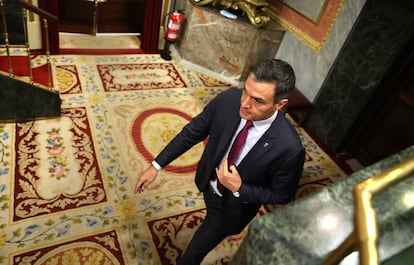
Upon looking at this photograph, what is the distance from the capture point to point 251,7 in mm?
4773

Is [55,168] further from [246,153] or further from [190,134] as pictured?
[246,153]

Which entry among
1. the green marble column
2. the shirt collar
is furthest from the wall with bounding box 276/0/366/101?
the green marble column

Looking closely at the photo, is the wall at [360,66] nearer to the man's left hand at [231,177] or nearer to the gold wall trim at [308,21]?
the gold wall trim at [308,21]

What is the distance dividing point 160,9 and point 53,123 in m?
2.42

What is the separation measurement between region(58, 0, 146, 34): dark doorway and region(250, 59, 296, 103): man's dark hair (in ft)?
14.3

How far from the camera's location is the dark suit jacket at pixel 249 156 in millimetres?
1725

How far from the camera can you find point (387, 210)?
898mm

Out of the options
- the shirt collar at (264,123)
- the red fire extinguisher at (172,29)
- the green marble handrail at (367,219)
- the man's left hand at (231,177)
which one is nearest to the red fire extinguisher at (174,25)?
the red fire extinguisher at (172,29)

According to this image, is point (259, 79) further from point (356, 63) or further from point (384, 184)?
point (356, 63)

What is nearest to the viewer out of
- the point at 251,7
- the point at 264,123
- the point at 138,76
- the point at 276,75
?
the point at 276,75

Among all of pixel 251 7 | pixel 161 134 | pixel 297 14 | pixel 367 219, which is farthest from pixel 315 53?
pixel 367 219

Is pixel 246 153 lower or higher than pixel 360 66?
higher

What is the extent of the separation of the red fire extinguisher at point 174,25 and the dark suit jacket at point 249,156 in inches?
130

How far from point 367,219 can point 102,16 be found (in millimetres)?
6034
